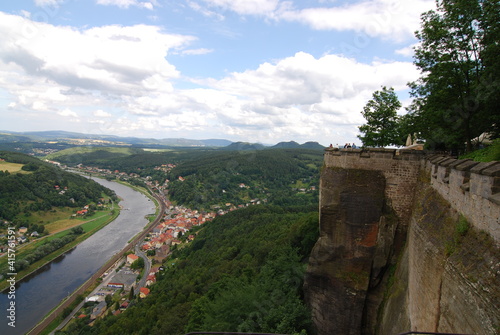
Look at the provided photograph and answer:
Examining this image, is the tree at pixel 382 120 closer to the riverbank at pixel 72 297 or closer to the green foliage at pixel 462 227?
the green foliage at pixel 462 227

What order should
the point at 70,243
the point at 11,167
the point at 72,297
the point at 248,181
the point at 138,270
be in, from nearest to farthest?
the point at 72,297 → the point at 138,270 → the point at 70,243 → the point at 11,167 → the point at 248,181

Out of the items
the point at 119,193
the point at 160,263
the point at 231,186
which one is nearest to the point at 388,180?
the point at 160,263

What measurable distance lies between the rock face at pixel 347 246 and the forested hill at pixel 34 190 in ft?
228

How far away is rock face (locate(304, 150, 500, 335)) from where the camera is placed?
621 cm

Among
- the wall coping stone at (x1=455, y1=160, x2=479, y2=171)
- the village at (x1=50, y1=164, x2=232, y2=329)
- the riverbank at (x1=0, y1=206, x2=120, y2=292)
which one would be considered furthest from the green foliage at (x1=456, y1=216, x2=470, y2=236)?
the riverbank at (x1=0, y1=206, x2=120, y2=292)

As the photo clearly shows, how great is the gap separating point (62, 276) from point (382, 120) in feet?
168

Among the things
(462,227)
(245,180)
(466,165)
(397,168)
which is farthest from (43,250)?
(245,180)

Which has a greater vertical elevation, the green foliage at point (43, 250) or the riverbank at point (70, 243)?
the green foliage at point (43, 250)

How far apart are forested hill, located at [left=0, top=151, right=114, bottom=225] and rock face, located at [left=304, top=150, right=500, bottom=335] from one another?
69.7 m

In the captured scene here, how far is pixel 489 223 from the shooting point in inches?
181

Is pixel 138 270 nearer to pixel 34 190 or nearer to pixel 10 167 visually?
pixel 34 190

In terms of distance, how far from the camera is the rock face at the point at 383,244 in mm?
6215

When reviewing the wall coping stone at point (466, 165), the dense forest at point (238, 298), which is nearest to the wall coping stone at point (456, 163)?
the wall coping stone at point (466, 165)

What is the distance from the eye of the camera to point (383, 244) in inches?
391
